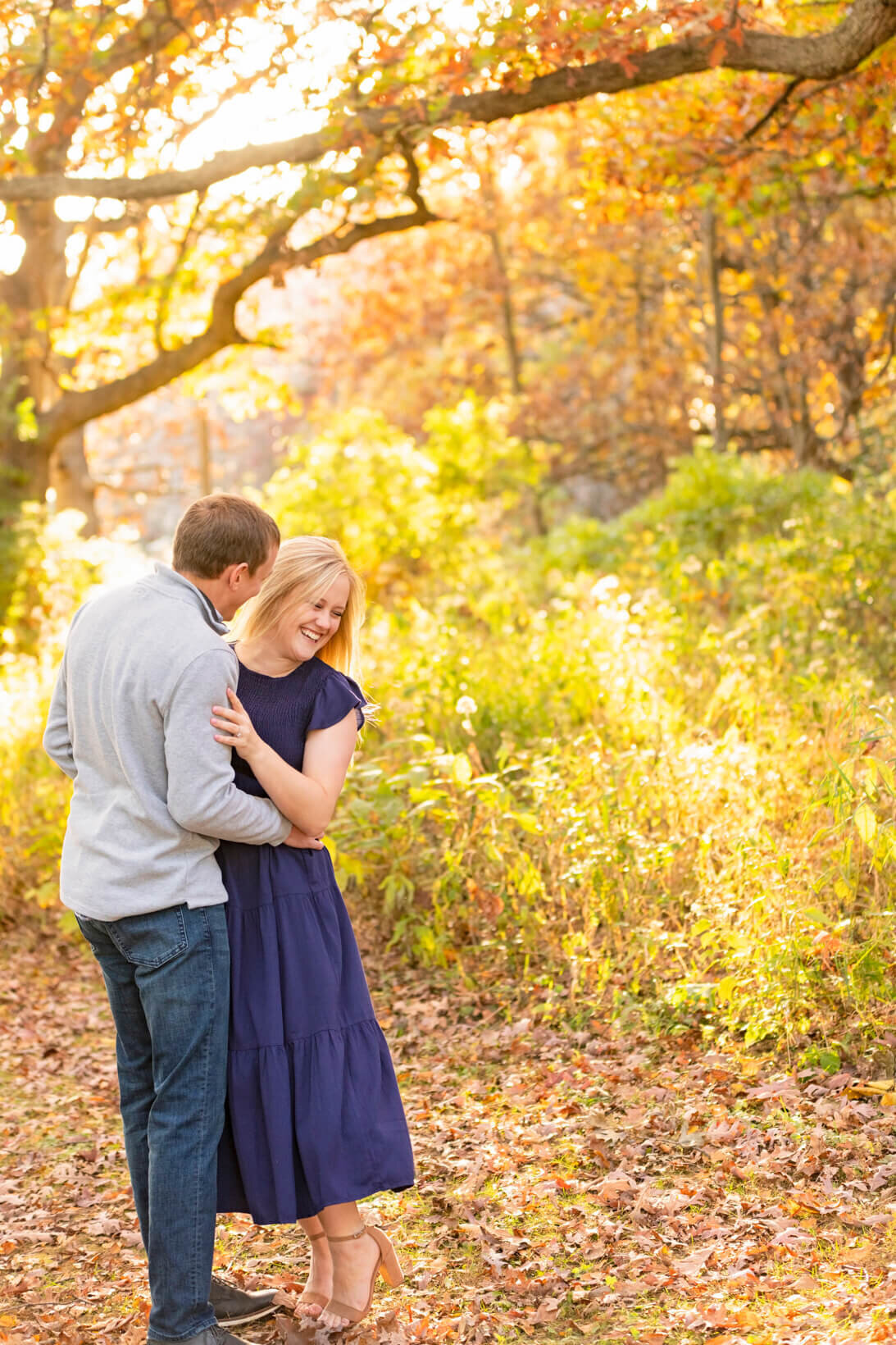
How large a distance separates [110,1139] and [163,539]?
3342 centimetres

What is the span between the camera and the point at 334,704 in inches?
111

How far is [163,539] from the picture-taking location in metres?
36.5

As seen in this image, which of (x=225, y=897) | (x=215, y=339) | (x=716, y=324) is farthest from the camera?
(x=716, y=324)

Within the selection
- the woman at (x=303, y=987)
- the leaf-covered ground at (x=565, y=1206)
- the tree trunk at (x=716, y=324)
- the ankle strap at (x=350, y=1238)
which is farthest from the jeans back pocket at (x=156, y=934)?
the tree trunk at (x=716, y=324)

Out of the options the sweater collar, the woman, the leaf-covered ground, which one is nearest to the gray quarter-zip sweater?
the sweater collar

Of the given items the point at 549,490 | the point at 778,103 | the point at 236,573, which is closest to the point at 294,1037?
the point at 236,573

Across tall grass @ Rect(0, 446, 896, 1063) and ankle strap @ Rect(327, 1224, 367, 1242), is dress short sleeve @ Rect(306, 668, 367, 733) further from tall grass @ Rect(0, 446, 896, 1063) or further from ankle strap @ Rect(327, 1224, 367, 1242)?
tall grass @ Rect(0, 446, 896, 1063)

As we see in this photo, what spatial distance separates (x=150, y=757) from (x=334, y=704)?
0.46 m

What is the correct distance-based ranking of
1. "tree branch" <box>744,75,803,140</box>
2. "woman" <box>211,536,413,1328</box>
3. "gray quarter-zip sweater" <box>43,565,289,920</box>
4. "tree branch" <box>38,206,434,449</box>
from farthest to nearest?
"tree branch" <box>38,206,434,449</box> < "tree branch" <box>744,75,803,140</box> < "woman" <box>211,536,413,1328</box> < "gray quarter-zip sweater" <box>43,565,289,920</box>

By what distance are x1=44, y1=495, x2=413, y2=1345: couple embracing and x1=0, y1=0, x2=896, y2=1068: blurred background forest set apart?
5.61 ft

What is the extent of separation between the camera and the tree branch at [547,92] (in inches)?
231

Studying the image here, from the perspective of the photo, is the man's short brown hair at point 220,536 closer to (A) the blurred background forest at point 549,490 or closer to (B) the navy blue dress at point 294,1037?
(B) the navy blue dress at point 294,1037

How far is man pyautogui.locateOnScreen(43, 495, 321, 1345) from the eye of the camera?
8.24 ft

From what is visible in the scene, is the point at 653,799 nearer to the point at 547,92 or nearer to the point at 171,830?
the point at 171,830
